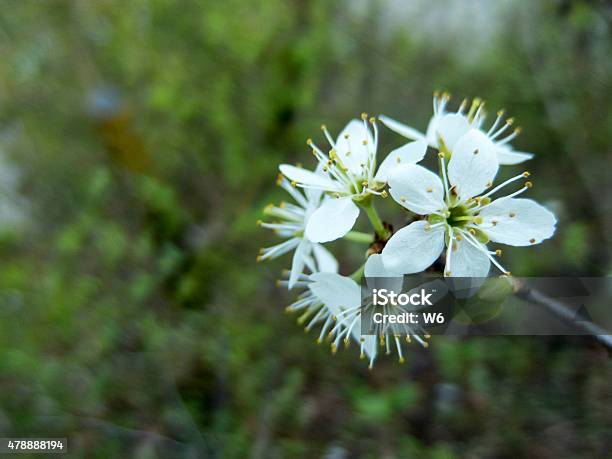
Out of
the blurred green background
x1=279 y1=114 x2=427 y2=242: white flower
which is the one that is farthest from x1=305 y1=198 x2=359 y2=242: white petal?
the blurred green background

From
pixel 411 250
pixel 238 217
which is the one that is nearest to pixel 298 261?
pixel 411 250

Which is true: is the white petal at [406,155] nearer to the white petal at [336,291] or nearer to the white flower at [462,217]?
the white flower at [462,217]

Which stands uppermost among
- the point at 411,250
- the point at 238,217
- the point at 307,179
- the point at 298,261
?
the point at 238,217

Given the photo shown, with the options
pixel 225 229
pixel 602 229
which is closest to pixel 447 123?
pixel 602 229

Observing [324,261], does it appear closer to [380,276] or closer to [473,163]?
[380,276]

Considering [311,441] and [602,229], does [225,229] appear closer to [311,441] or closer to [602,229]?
[311,441]
